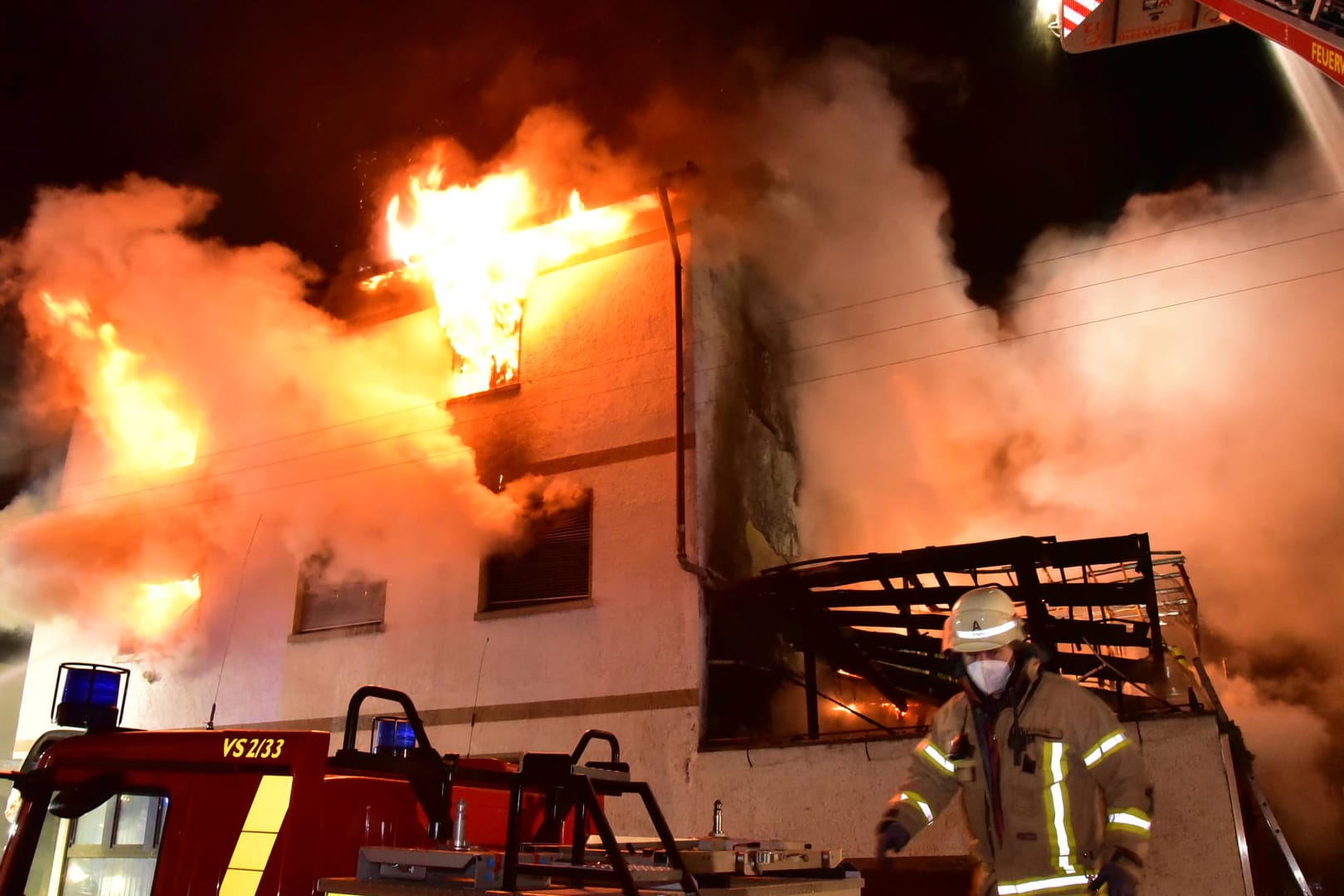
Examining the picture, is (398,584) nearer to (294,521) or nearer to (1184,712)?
(294,521)

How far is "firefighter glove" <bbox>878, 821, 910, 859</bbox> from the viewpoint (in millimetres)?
3758

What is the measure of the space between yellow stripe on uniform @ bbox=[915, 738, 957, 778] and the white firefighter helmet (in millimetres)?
467

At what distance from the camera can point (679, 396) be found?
10070 millimetres

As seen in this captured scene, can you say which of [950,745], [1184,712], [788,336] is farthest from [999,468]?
[950,745]

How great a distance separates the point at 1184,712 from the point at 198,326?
435 inches

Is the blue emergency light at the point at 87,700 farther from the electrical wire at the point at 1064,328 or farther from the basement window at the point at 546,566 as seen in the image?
the electrical wire at the point at 1064,328

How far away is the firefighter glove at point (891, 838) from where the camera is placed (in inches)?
148

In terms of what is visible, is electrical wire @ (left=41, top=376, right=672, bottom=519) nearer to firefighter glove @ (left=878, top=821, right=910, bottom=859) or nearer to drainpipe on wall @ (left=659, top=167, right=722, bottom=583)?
drainpipe on wall @ (left=659, top=167, right=722, bottom=583)

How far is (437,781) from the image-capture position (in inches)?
143

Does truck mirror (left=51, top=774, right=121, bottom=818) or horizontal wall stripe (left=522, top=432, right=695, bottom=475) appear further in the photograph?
horizontal wall stripe (left=522, top=432, right=695, bottom=475)

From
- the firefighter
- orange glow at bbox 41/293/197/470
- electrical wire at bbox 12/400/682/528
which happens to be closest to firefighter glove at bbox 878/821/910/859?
the firefighter

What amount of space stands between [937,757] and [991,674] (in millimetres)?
425

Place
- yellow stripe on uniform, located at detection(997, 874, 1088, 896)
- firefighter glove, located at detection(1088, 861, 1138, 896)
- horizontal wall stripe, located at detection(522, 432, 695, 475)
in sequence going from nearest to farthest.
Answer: firefighter glove, located at detection(1088, 861, 1138, 896), yellow stripe on uniform, located at detection(997, 874, 1088, 896), horizontal wall stripe, located at detection(522, 432, 695, 475)

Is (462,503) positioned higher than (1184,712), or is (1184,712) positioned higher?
(462,503)
